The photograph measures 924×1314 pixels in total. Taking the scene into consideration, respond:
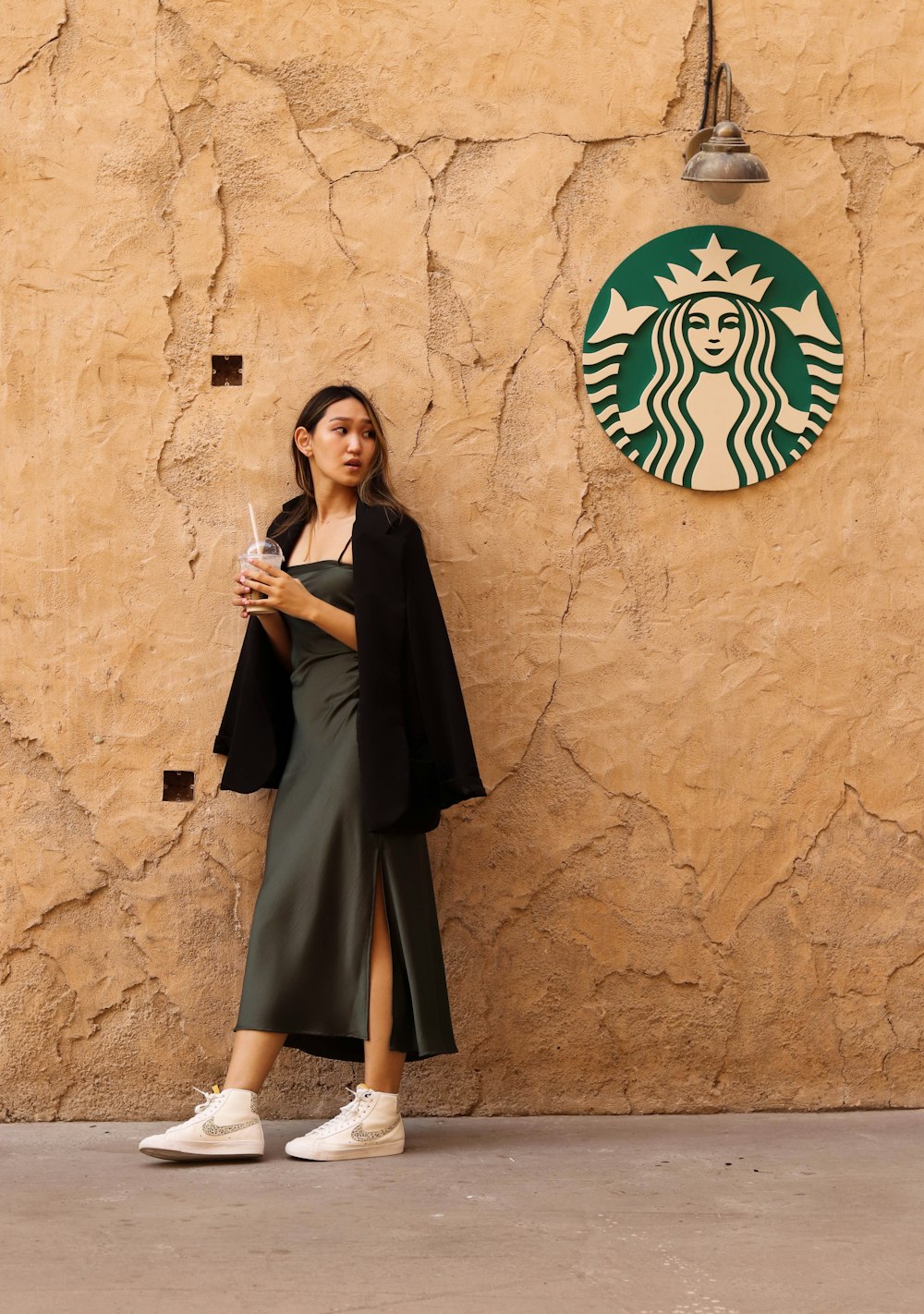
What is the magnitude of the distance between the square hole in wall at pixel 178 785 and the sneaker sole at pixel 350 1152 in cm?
86

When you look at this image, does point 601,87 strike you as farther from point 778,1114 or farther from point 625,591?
point 778,1114

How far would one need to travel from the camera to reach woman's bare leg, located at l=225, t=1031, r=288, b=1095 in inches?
122

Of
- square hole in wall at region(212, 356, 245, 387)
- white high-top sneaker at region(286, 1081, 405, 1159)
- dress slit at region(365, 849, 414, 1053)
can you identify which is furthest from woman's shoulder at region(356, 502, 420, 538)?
white high-top sneaker at region(286, 1081, 405, 1159)

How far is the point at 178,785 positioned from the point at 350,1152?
955mm

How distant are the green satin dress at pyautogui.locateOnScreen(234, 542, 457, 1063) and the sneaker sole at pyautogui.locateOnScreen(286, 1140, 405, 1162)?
0.69 feet

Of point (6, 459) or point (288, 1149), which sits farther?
point (6, 459)

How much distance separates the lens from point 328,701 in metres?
3.28

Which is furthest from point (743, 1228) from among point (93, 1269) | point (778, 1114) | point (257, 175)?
point (257, 175)

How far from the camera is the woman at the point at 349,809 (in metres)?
3.12

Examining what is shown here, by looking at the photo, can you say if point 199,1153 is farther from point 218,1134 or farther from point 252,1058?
point 252,1058

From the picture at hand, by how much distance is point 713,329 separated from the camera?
354cm

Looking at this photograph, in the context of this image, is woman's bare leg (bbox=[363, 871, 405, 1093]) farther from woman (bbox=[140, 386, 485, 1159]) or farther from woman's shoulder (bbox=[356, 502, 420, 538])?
woman's shoulder (bbox=[356, 502, 420, 538])

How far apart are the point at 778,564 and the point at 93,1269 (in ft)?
7.28

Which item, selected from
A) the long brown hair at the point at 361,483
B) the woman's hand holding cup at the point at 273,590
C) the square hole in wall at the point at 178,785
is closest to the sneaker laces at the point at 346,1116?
the square hole in wall at the point at 178,785
